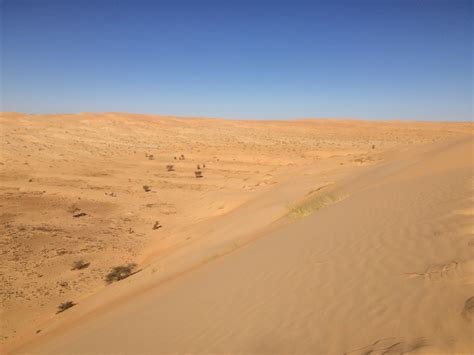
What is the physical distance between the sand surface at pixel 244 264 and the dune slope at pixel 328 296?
18 millimetres

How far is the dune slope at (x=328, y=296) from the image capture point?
2729mm

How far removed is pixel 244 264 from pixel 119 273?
3.84m

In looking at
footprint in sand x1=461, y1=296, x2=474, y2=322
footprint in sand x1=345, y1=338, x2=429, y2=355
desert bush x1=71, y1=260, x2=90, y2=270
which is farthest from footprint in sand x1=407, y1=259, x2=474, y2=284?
desert bush x1=71, y1=260, x2=90, y2=270

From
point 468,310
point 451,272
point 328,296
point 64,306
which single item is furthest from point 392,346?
point 64,306

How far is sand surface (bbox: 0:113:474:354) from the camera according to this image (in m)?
3.00

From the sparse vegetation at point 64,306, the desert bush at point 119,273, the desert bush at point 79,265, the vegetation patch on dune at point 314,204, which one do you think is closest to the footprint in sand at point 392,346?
the sparse vegetation at point 64,306

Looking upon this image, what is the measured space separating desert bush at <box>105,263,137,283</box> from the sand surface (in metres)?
0.20

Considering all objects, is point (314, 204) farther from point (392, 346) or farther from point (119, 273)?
point (392, 346)

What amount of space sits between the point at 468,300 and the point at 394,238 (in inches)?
78.8

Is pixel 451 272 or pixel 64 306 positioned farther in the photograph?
pixel 64 306

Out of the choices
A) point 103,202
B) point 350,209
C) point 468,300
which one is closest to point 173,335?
point 468,300

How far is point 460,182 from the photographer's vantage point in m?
7.09

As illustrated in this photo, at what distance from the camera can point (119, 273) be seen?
7.93 meters

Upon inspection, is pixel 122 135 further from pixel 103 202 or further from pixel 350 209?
pixel 350 209
